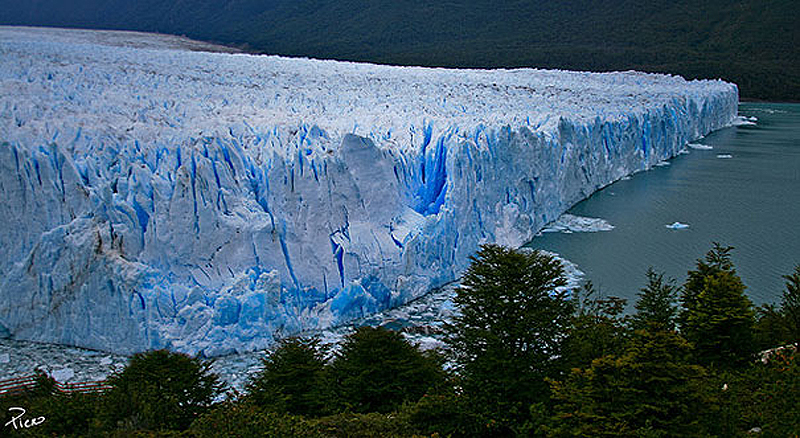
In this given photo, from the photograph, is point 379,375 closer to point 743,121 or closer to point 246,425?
point 246,425

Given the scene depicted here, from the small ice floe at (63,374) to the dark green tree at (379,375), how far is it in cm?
334

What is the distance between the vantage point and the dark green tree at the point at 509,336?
542 cm

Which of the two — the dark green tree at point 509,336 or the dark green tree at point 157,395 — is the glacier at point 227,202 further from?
the dark green tree at point 509,336

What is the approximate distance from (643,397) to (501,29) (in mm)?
50162

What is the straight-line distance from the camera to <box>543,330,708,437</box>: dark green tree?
166 inches

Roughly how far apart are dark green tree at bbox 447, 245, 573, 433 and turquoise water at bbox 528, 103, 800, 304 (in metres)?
4.88

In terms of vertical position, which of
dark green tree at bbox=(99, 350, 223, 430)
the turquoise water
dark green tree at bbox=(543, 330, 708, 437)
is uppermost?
dark green tree at bbox=(543, 330, 708, 437)

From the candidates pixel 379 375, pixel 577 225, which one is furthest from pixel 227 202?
pixel 577 225

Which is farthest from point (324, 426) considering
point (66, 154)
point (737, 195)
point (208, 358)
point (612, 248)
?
point (737, 195)

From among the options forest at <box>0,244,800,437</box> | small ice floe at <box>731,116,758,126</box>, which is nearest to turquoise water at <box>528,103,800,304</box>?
forest at <box>0,244,800,437</box>

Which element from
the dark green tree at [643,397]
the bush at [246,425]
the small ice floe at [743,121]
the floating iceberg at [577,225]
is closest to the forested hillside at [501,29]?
the small ice floe at [743,121]

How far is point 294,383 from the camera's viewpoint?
6.55m

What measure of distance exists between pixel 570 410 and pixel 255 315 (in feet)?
16.2

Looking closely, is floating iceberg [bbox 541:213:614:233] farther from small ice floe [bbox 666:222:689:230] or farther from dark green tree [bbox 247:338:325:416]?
dark green tree [bbox 247:338:325:416]
